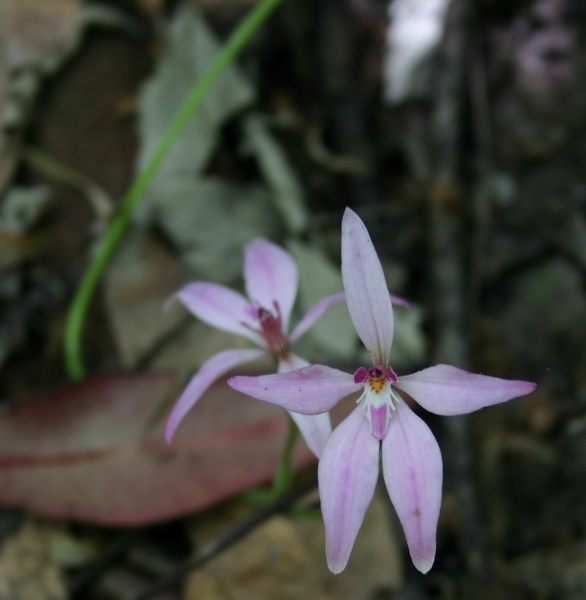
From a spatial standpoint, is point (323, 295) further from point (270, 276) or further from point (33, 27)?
point (33, 27)

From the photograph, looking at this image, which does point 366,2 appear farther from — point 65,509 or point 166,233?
point 65,509

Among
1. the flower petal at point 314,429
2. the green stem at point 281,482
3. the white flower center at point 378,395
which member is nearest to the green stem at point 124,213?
the green stem at point 281,482

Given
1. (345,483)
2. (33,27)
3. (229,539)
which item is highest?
(33,27)

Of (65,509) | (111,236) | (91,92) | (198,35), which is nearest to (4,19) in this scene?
(91,92)

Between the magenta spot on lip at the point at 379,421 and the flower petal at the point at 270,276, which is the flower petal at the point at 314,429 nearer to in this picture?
the magenta spot on lip at the point at 379,421

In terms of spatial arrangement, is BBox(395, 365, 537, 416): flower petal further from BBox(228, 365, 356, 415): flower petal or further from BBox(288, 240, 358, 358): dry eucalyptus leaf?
BBox(288, 240, 358, 358): dry eucalyptus leaf

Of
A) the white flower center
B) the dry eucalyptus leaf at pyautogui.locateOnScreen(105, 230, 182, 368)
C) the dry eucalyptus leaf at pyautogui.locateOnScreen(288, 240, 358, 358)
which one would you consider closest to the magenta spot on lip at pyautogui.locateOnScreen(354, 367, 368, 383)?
the white flower center

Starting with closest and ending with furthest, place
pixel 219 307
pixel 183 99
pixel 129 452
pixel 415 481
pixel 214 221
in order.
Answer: pixel 415 481 → pixel 219 307 → pixel 129 452 → pixel 214 221 → pixel 183 99

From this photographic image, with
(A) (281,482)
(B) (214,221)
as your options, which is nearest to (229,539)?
(A) (281,482)
